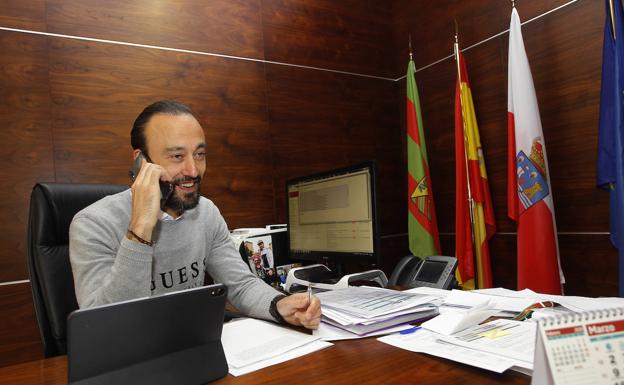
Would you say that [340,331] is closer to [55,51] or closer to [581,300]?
[581,300]

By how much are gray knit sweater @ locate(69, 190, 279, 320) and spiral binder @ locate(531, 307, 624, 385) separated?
2.81 feet

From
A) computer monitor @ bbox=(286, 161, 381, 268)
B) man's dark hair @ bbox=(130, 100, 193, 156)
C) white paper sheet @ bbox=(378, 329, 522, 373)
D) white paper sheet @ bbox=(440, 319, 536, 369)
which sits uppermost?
man's dark hair @ bbox=(130, 100, 193, 156)

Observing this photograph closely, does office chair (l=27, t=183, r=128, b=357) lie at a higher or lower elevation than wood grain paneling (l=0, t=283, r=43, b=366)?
higher

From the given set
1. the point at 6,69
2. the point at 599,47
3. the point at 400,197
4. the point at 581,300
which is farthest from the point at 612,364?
the point at 400,197

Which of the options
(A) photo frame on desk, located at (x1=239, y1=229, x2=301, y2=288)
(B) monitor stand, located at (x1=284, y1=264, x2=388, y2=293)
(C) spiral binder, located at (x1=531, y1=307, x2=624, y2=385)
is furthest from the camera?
(A) photo frame on desk, located at (x1=239, y1=229, x2=301, y2=288)

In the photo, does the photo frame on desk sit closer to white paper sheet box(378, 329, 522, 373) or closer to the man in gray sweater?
the man in gray sweater

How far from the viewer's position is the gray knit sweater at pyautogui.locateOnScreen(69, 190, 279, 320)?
3.67 feet

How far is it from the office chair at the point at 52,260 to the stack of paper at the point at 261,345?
1.83 ft

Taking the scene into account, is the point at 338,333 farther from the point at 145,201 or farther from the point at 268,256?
the point at 268,256

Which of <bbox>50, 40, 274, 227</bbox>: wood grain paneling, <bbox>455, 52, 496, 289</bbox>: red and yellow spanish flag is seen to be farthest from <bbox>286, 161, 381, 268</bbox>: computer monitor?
<bbox>455, 52, 496, 289</bbox>: red and yellow spanish flag

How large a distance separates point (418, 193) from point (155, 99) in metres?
1.78

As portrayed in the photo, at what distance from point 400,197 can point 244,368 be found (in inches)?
108

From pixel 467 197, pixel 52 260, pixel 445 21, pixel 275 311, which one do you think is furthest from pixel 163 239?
pixel 445 21

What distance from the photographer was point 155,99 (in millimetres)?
2512
